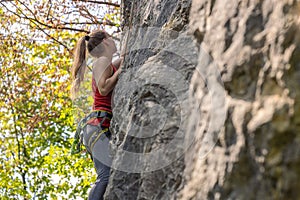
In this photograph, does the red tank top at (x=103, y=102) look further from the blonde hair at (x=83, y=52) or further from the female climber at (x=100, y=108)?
the blonde hair at (x=83, y=52)

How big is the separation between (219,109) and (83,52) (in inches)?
119

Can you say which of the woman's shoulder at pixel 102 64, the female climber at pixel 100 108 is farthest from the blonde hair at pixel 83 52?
the woman's shoulder at pixel 102 64

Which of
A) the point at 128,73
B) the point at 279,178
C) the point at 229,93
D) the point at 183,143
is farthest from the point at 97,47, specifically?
the point at 279,178

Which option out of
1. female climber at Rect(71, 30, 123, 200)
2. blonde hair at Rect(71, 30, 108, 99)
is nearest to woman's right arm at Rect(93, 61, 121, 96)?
female climber at Rect(71, 30, 123, 200)

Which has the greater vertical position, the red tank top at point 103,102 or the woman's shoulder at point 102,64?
the woman's shoulder at point 102,64

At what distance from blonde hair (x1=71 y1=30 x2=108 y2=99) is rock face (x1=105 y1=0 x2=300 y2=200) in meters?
1.50

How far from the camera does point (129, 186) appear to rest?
3568 millimetres

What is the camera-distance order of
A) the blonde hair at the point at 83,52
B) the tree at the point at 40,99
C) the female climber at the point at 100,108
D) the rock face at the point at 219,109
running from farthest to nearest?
the tree at the point at 40,99 → the blonde hair at the point at 83,52 → the female climber at the point at 100,108 → the rock face at the point at 219,109

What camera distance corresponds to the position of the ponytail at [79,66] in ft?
17.3

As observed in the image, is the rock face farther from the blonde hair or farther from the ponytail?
the ponytail

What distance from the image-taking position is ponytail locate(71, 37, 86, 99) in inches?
207

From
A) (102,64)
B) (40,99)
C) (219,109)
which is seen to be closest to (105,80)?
(102,64)

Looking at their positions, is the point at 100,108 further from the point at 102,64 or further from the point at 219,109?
the point at 219,109

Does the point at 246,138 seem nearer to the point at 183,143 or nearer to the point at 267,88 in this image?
the point at 267,88
